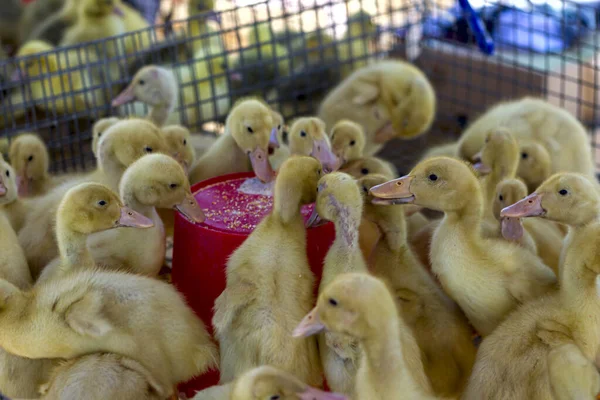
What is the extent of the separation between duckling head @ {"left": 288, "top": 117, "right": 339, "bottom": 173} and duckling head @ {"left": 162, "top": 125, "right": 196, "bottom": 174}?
332 mm

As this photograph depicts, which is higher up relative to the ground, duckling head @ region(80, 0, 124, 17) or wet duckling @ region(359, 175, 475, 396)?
duckling head @ region(80, 0, 124, 17)

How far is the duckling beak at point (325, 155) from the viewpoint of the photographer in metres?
2.04

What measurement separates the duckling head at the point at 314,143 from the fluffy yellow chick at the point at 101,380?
2.41 feet

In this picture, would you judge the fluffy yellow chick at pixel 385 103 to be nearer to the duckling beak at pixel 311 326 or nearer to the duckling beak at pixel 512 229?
the duckling beak at pixel 512 229

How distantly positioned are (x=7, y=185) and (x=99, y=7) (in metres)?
1.72

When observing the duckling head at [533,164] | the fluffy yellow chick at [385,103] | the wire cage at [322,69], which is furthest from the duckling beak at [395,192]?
the wire cage at [322,69]

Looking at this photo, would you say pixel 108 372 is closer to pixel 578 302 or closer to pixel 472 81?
pixel 578 302

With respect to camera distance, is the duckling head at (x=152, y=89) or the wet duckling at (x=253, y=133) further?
the duckling head at (x=152, y=89)

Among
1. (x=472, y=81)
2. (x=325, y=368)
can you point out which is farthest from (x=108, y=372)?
(x=472, y=81)

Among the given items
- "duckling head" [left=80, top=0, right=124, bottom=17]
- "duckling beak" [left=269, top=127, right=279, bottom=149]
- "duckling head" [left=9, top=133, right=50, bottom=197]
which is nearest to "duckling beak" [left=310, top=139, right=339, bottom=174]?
"duckling beak" [left=269, top=127, right=279, bottom=149]

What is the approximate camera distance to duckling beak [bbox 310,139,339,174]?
80.2 inches

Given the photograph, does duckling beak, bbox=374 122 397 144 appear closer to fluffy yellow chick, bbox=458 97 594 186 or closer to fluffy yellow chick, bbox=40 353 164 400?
fluffy yellow chick, bbox=458 97 594 186

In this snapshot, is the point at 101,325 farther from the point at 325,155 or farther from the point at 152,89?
the point at 152,89

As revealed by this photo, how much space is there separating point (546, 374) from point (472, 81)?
1960 millimetres
